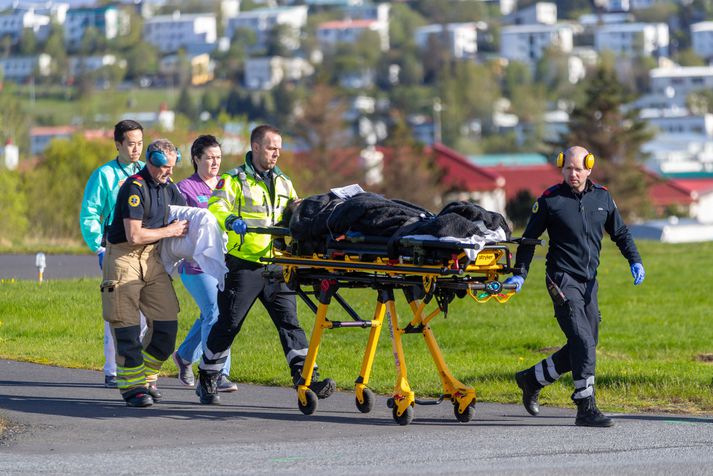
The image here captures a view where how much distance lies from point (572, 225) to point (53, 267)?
1706 cm

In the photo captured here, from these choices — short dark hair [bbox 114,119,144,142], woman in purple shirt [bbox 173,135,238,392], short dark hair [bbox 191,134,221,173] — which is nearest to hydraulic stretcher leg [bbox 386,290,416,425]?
woman in purple shirt [bbox 173,135,238,392]

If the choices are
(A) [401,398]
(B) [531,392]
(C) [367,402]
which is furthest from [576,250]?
(C) [367,402]

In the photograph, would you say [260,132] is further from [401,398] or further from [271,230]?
[401,398]

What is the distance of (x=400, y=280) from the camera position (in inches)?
396

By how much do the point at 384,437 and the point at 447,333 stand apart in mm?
6704

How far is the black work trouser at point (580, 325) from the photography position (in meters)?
10.4

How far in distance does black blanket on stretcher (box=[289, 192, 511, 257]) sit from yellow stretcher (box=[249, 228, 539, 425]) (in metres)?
0.08

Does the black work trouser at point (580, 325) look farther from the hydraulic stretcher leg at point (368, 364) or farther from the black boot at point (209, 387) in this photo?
the black boot at point (209, 387)

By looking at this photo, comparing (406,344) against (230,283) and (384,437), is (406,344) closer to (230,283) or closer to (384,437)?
(230,283)

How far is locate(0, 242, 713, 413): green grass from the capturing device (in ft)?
39.8

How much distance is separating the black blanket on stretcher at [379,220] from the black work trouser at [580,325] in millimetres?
671

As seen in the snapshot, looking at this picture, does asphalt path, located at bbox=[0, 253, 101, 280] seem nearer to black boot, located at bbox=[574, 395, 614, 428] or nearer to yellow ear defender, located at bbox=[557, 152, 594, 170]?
yellow ear defender, located at bbox=[557, 152, 594, 170]

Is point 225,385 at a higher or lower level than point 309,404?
lower

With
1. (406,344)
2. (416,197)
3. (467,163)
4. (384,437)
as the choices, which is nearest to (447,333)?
(406,344)
